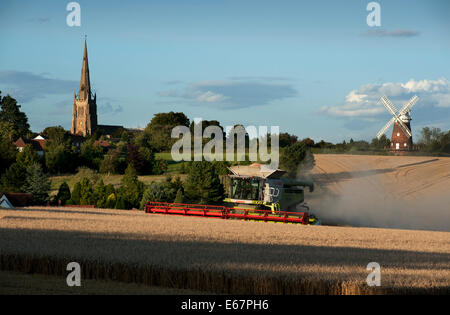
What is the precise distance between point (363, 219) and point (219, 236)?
32849 millimetres

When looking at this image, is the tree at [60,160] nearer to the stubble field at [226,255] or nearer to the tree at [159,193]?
the tree at [159,193]

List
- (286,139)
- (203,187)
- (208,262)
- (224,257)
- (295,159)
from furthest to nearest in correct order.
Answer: (286,139), (295,159), (203,187), (224,257), (208,262)

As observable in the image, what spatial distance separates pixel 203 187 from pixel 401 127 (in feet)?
182

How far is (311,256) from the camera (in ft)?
54.5

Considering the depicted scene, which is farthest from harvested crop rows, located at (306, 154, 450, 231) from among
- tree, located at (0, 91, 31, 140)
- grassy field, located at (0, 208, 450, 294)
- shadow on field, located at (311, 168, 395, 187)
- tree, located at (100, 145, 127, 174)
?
tree, located at (0, 91, 31, 140)

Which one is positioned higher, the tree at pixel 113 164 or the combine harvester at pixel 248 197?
the tree at pixel 113 164

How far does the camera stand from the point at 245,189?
106 feet

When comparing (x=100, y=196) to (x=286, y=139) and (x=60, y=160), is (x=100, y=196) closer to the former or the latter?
(x=60, y=160)

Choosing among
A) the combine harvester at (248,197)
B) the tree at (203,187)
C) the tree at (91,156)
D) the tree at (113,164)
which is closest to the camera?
the combine harvester at (248,197)

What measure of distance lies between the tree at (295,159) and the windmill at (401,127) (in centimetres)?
2911

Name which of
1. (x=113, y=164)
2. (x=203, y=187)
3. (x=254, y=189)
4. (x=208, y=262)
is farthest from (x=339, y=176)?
(x=208, y=262)

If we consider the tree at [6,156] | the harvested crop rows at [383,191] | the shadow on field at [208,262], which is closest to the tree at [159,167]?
the tree at [6,156]

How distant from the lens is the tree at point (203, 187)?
174 feet
